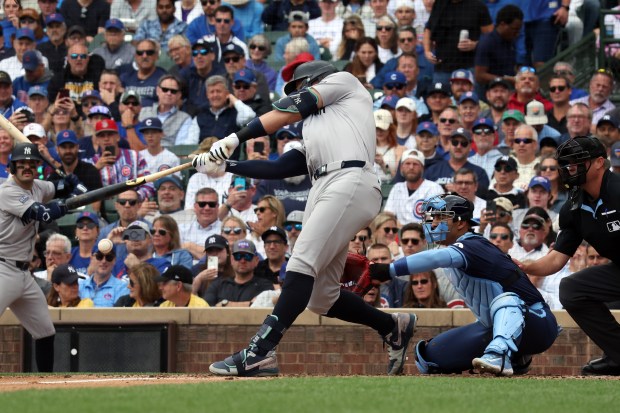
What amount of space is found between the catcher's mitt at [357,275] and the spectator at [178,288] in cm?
328

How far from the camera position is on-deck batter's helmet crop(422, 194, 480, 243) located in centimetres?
740

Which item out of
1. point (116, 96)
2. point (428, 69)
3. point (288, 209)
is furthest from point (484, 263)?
point (116, 96)

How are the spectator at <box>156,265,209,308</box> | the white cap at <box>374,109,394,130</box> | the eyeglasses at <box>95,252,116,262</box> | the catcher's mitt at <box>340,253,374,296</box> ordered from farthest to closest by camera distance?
the white cap at <box>374,109,394,130</box> → the eyeglasses at <box>95,252,116,262</box> → the spectator at <box>156,265,209,308</box> → the catcher's mitt at <box>340,253,374,296</box>

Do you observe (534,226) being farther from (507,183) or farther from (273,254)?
(273,254)

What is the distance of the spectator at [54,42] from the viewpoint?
49.1 feet

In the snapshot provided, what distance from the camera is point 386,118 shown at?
12.2m

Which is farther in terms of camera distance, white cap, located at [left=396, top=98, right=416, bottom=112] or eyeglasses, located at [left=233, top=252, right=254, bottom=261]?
white cap, located at [left=396, top=98, right=416, bottom=112]

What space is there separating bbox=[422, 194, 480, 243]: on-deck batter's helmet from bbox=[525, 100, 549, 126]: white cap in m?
4.90

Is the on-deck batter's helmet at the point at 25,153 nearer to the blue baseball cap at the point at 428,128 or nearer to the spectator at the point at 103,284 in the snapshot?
the spectator at the point at 103,284

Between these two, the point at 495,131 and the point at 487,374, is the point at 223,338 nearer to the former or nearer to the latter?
the point at 487,374

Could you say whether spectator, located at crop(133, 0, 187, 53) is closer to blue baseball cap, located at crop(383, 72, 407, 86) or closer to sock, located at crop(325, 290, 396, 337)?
blue baseball cap, located at crop(383, 72, 407, 86)

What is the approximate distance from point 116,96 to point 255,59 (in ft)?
5.50

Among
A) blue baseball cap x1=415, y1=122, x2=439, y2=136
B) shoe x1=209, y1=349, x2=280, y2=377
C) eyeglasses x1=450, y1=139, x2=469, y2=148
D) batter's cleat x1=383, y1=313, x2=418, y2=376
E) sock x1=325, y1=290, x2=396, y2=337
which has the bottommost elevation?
shoe x1=209, y1=349, x2=280, y2=377

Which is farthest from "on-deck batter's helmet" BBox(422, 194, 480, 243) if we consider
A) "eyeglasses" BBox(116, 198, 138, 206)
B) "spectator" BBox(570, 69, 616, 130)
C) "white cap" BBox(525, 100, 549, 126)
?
"spectator" BBox(570, 69, 616, 130)
